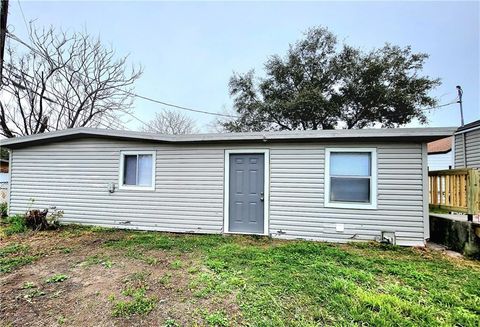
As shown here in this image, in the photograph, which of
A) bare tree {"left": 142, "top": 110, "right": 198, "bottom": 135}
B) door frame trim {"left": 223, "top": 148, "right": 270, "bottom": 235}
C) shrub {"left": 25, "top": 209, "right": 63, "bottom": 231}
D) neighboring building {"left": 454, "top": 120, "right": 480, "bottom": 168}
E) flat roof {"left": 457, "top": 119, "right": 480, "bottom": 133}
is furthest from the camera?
bare tree {"left": 142, "top": 110, "right": 198, "bottom": 135}

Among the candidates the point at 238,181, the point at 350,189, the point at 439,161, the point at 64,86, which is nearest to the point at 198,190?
the point at 238,181

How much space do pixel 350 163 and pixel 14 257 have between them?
6.50 meters

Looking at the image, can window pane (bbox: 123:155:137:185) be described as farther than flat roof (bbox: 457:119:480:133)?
No

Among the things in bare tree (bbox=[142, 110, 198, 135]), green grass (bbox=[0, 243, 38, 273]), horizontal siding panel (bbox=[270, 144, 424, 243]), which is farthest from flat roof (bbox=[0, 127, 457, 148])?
bare tree (bbox=[142, 110, 198, 135])

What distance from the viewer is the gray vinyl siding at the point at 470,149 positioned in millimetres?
7688

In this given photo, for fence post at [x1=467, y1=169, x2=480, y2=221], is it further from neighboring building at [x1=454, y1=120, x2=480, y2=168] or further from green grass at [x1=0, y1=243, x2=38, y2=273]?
green grass at [x1=0, y1=243, x2=38, y2=273]

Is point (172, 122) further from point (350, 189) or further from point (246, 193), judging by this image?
point (350, 189)

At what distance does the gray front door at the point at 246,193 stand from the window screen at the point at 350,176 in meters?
1.58

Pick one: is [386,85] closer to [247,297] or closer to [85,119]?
[247,297]

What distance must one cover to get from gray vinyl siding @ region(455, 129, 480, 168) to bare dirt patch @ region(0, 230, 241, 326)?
908cm

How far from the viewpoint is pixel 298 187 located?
556 centimetres

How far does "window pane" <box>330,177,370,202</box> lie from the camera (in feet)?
17.3

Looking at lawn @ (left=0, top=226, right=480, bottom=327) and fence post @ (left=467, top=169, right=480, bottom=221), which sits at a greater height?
fence post @ (left=467, top=169, right=480, bottom=221)

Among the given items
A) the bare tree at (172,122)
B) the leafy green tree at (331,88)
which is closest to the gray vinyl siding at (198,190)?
the leafy green tree at (331,88)
